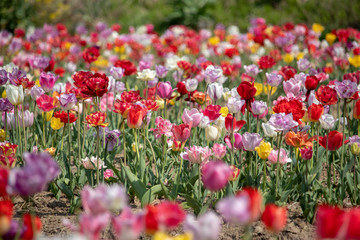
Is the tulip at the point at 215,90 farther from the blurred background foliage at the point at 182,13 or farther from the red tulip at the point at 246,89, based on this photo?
the blurred background foliage at the point at 182,13

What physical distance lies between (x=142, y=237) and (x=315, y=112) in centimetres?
107

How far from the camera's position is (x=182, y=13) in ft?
32.1

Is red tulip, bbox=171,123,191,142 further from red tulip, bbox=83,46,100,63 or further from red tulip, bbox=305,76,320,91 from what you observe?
red tulip, bbox=83,46,100,63

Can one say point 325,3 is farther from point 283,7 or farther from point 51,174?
point 51,174

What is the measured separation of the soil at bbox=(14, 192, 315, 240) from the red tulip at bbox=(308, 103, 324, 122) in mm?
478

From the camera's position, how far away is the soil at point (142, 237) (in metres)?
2.07

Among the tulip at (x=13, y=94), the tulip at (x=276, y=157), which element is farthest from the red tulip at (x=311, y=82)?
the tulip at (x=13, y=94)

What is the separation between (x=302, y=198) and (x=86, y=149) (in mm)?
1429

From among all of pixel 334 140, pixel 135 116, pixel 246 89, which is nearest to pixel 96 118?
pixel 135 116

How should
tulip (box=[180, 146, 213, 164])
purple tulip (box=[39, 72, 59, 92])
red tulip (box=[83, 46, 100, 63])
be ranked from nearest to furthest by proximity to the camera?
1. tulip (box=[180, 146, 213, 164])
2. purple tulip (box=[39, 72, 59, 92])
3. red tulip (box=[83, 46, 100, 63])

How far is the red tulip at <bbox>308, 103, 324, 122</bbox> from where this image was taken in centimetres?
218

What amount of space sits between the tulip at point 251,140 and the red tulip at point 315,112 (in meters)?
0.32

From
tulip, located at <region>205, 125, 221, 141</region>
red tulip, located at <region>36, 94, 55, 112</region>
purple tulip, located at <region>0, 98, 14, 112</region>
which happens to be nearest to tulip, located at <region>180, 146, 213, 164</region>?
tulip, located at <region>205, 125, 221, 141</region>

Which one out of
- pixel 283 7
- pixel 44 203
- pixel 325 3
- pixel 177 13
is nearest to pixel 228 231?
pixel 44 203
